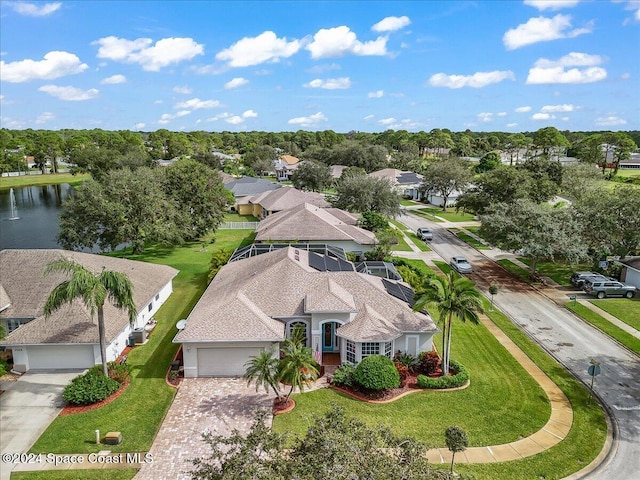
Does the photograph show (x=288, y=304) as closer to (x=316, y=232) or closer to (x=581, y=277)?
(x=316, y=232)

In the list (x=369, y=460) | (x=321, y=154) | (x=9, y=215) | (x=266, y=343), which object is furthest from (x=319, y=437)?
(x=321, y=154)

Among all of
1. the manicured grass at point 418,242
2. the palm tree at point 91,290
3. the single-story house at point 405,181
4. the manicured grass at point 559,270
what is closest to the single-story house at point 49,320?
the palm tree at point 91,290

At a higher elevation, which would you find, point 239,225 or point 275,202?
point 275,202

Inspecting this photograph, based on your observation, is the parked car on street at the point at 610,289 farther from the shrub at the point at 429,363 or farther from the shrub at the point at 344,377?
the shrub at the point at 344,377

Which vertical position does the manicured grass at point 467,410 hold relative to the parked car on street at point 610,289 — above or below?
below

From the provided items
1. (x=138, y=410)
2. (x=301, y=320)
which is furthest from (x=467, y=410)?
(x=138, y=410)

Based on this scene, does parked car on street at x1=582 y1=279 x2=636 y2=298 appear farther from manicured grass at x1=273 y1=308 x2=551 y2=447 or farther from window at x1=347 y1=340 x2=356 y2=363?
window at x1=347 y1=340 x2=356 y2=363

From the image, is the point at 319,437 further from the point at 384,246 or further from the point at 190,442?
the point at 384,246
